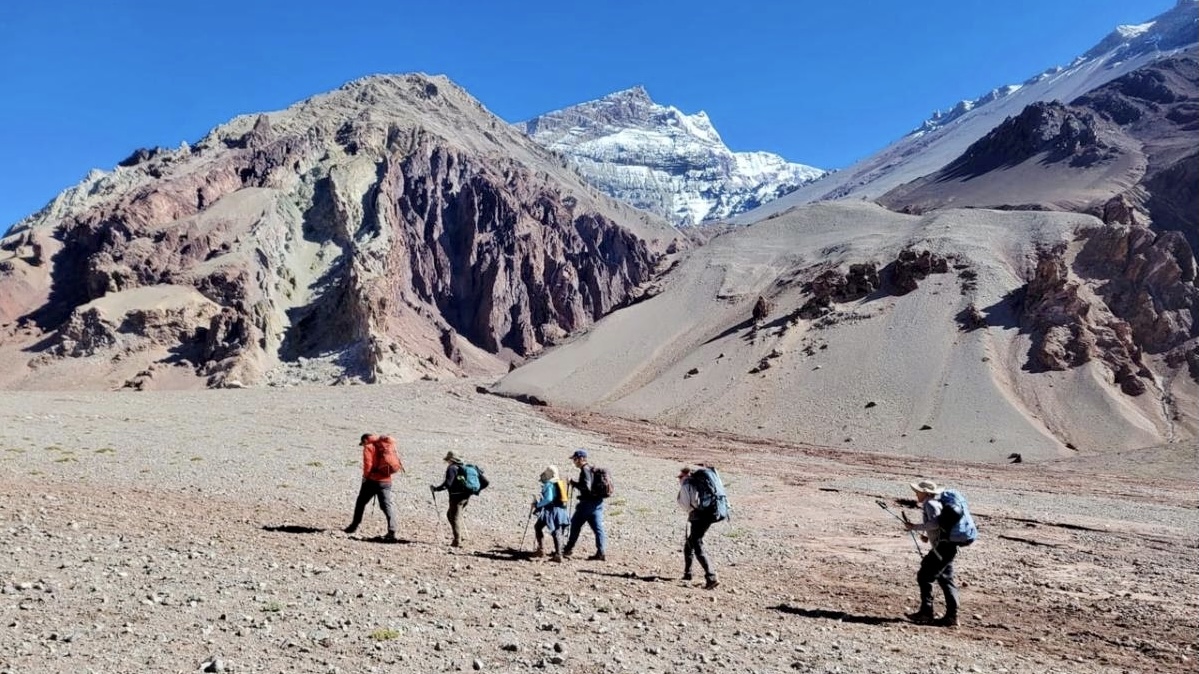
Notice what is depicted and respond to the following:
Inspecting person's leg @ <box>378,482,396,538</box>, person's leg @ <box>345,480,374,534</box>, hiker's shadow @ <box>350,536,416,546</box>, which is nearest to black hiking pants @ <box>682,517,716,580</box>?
hiker's shadow @ <box>350,536,416,546</box>

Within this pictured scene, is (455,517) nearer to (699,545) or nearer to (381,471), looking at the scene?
(381,471)

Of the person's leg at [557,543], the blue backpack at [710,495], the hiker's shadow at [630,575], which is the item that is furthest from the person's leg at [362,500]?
the blue backpack at [710,495]

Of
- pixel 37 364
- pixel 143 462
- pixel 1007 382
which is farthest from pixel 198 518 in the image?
pixel 37 364

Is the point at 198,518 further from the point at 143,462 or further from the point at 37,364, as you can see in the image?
the point at 37,364

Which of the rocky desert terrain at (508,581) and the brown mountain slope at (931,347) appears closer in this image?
the rocky desert terrain at (508,581)

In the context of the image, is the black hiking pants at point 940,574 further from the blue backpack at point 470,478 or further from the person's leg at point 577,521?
the blue backpack at point 470,478
